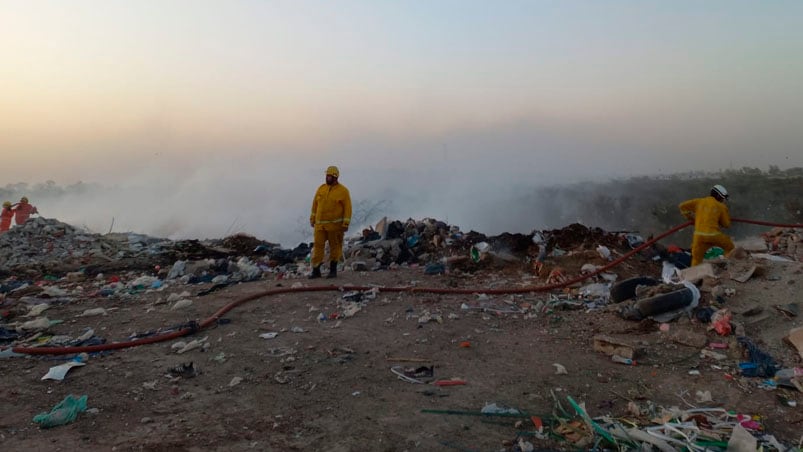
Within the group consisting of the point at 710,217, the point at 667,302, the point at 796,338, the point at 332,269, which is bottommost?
the point at 796,338

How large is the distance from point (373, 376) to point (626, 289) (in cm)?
356

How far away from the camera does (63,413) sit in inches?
126

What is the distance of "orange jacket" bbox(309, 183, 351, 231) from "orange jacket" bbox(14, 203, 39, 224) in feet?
35.1

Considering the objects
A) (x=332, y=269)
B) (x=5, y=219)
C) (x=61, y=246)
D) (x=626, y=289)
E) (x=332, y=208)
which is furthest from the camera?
(x=5, y=219)

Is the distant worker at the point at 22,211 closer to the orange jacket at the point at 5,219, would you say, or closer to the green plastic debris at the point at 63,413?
the orange jacket at the point at 5,219

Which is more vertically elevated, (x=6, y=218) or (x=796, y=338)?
(x=6, y=218)

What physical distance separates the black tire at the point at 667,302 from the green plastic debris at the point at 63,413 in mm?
5121

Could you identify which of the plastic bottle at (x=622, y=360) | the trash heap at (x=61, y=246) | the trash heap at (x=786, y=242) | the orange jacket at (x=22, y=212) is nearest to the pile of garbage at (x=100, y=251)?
the trash heap at (x=61, y=246)

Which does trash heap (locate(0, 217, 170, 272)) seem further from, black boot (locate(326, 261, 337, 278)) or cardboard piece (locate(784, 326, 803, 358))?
cardboard piece (locate(784, 326, 803, 358))

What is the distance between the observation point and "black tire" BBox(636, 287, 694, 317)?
512 centimetres

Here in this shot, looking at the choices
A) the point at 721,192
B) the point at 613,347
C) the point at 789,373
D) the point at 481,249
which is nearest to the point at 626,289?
the point at 613,347

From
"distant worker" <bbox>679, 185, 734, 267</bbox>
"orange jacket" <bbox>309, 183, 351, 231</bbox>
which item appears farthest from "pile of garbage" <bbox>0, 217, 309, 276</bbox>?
"distant worker" <bbox>679, 185, 734, 267</bbox>

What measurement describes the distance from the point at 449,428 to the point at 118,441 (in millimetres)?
2013

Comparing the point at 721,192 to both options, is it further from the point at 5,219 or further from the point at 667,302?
the point at 5,219
